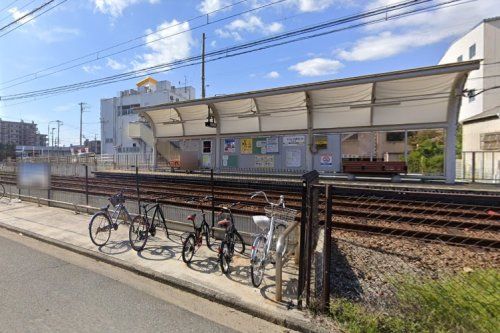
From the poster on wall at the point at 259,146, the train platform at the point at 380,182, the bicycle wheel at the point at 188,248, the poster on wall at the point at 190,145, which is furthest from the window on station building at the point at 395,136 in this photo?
the bicycle wheel at the point at 188,248

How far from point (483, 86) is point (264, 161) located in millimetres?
24959

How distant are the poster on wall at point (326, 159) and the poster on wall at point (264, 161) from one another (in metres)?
3.07

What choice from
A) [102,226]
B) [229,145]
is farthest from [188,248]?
[229,145]

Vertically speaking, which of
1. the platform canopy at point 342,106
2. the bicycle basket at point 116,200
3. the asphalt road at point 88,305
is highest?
the platform canopy at point 342,106

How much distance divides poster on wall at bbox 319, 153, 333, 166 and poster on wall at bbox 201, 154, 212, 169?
8.02m

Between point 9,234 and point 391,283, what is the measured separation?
8.72 m

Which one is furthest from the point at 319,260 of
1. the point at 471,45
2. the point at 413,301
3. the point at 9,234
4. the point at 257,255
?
the point at 471,45

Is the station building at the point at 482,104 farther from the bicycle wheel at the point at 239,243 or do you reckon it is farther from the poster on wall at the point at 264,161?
the bicycle wheel at the point at 239,243

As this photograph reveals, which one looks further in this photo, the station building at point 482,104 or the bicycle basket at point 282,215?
the station building at point 482,104

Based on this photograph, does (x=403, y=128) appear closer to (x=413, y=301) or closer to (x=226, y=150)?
(x=226, y=150)

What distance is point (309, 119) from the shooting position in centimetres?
1802

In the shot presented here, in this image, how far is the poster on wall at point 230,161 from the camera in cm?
2086

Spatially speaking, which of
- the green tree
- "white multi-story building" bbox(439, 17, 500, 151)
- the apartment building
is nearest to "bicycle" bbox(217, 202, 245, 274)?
the green tree

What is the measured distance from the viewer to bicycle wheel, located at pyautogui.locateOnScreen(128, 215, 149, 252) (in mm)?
6543
